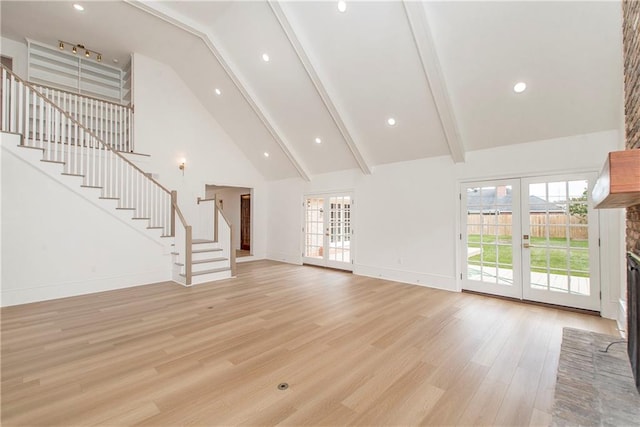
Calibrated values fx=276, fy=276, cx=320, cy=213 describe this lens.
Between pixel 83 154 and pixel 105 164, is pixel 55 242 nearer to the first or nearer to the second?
pixel 105 164

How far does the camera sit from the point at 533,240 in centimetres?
429

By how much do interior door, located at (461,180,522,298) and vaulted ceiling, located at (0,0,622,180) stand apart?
77 cm

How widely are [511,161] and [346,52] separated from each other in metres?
3.18

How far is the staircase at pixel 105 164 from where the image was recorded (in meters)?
4.59

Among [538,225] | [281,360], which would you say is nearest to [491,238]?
[538,225]

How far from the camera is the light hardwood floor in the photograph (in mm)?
1910

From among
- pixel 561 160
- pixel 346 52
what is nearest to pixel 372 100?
pixel 346 52

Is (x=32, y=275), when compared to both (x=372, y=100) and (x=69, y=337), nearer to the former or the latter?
(x=69, y=337)

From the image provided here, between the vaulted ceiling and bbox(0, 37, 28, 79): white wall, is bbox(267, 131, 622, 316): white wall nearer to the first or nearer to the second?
the vaulted ceiling

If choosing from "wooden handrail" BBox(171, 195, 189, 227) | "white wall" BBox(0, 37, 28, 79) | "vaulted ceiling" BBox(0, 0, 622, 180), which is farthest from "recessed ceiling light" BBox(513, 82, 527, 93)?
"white wall" BBox(0, 37, 28, 79)

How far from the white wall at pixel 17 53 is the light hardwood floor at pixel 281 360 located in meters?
5.33

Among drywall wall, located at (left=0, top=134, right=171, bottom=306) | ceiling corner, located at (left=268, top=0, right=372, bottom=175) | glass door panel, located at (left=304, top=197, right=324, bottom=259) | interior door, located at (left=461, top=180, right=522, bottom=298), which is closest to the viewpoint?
drywall wall, located at (left=0, top=134, right=171, bottom=306)

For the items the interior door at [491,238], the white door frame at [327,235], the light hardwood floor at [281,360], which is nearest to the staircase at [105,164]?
the light hardwood floor at [281,360]

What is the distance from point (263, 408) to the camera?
6.36 feet
